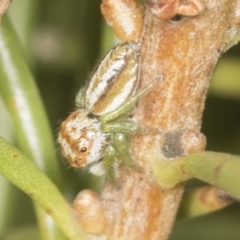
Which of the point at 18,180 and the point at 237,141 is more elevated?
the point at 18,180

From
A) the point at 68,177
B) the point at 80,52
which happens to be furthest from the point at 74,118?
the point at 80,52

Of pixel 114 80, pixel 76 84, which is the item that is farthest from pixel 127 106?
pixel 76 84

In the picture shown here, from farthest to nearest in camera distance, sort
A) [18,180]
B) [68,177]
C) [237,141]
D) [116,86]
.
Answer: [237,141]
[68,177]
[116,86]
[18,180]

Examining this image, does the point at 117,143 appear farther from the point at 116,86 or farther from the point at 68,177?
the point at 68,177

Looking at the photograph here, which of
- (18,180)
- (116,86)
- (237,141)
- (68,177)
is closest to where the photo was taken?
(18,180)

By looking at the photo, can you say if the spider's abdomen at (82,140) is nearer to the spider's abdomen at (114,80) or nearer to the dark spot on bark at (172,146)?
the spider's abdomen at (114,80)

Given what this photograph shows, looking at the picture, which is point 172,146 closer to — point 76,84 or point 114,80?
Result: point 114,80

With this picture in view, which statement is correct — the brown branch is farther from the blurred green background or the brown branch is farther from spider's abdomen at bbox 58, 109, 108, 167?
the blurred green background

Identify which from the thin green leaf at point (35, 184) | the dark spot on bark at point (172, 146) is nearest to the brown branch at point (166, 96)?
the dark spot on bark at point (172, 146)
